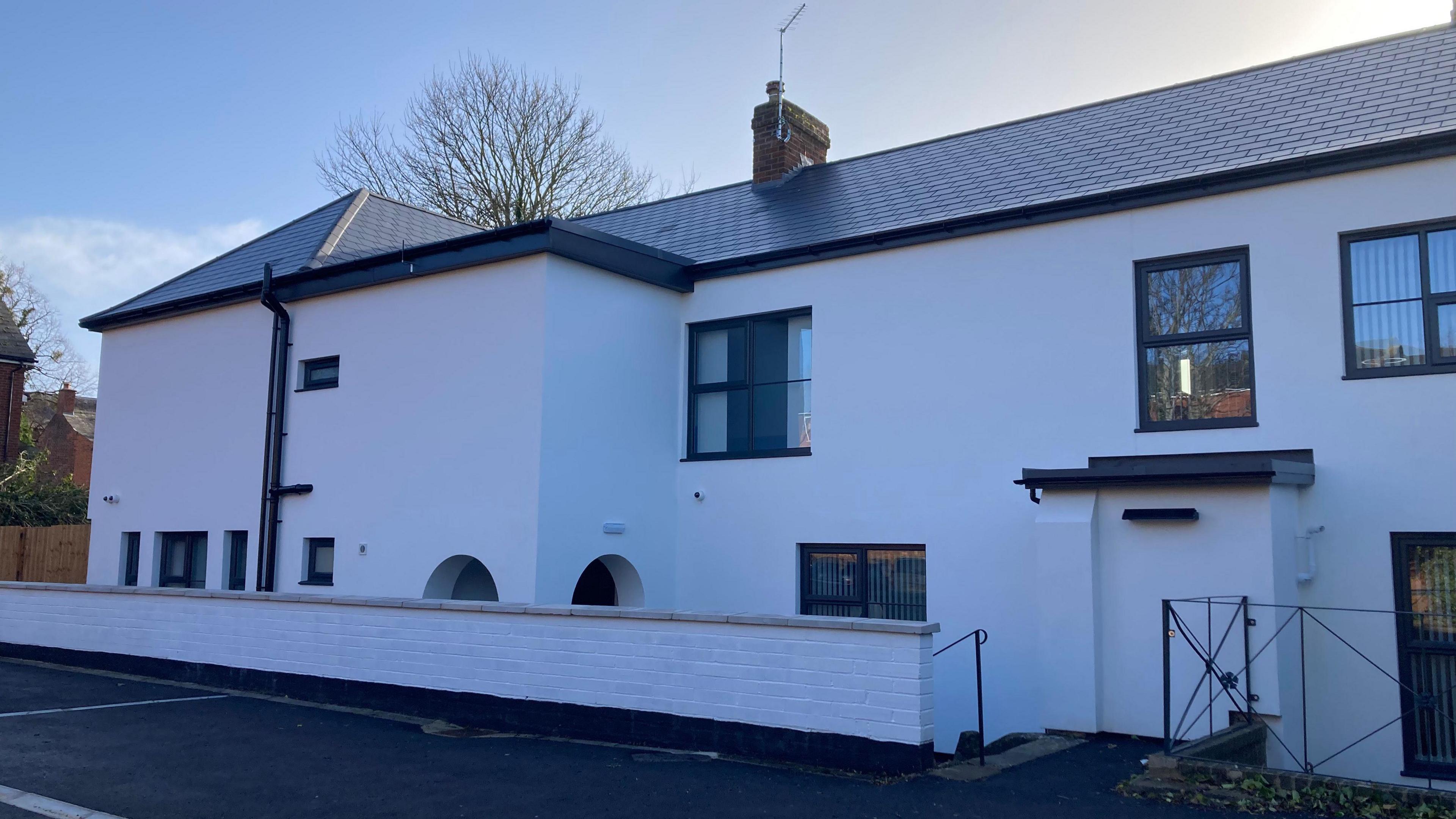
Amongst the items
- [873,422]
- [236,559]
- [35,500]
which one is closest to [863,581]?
[873,422]

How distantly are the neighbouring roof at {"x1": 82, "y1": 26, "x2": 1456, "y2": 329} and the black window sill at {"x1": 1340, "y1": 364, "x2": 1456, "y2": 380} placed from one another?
1.91 metres

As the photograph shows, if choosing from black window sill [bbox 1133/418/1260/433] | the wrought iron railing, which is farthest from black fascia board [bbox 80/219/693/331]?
the wrought iron railing

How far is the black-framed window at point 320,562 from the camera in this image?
14.6 m

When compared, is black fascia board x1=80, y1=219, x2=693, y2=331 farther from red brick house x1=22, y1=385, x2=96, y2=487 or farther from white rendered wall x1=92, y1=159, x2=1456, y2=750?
red brick house x1=22, y1=385, x2=96, y2=487

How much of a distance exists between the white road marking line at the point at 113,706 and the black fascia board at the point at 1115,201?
767cm

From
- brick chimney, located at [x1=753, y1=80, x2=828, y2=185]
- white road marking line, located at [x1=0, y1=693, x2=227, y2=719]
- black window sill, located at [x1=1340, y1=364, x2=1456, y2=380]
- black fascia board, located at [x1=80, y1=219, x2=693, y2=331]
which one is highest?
brick chimney, located at [x1=753, y1=80, x2=828, y2=185]

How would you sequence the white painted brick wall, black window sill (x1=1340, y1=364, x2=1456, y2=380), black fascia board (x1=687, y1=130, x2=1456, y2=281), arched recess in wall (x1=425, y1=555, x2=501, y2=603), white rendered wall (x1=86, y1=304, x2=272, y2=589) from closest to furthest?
1. the white painted brick wall
2. black window sill (x1=1340, y1=364, x2=1456, y2=380)
3. black fascia board (x1=687, y1=130, x2=1456, y2=281)
4. arched recess in wall (x1=425, y1=555, x2=501, y2=603)
5. white rendered wall (x1=86, y1=304, x2=272, y2=589)

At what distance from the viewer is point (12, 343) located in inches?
1204

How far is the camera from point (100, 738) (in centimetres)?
943

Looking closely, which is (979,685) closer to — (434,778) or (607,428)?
(434,778)

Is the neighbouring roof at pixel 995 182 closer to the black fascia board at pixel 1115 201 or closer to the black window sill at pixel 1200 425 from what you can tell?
the black fascia board at pixel 1115 201

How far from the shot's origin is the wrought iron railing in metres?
9.30

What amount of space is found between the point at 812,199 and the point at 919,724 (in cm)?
951

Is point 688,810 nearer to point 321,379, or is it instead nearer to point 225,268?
point 321,379
